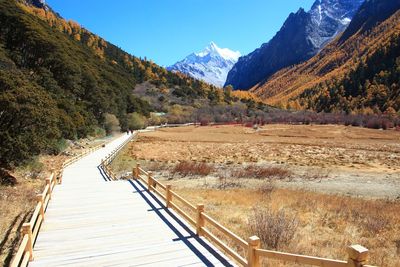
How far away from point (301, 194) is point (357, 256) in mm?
13858

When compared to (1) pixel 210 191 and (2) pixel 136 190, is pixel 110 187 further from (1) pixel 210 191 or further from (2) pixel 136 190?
(1) pixel 210 191

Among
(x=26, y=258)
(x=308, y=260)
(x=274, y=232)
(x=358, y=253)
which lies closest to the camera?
(x=358, y=253)

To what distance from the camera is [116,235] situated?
9391mm

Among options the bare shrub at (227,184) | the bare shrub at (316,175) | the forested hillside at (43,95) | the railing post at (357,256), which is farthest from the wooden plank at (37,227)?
the bare shrub at (316,175)

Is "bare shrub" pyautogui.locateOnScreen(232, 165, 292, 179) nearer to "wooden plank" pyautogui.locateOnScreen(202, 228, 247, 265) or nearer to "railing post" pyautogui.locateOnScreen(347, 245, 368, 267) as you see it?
"wooden plank" pyautogui.locateOnScreen(202, 228, 247, 265)

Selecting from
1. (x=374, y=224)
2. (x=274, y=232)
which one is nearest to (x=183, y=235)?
(x=274, y=232)

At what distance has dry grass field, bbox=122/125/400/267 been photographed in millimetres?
11016

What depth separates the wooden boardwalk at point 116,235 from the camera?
7.79m

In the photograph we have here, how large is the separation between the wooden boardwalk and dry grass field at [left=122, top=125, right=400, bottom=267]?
2143 mm

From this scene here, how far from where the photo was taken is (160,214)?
1127 centimetres

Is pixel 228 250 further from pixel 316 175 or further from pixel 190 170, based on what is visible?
pixel 316 175

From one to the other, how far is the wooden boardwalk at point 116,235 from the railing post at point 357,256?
2.96 metres

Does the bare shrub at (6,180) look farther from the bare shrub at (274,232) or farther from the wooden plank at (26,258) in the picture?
the bare shrub at (274,232)

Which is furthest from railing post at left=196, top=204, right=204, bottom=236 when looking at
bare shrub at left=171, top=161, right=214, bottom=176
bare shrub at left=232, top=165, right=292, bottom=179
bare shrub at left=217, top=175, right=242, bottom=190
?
bare shrub at left=171, top=161, right=214, bottom=176
